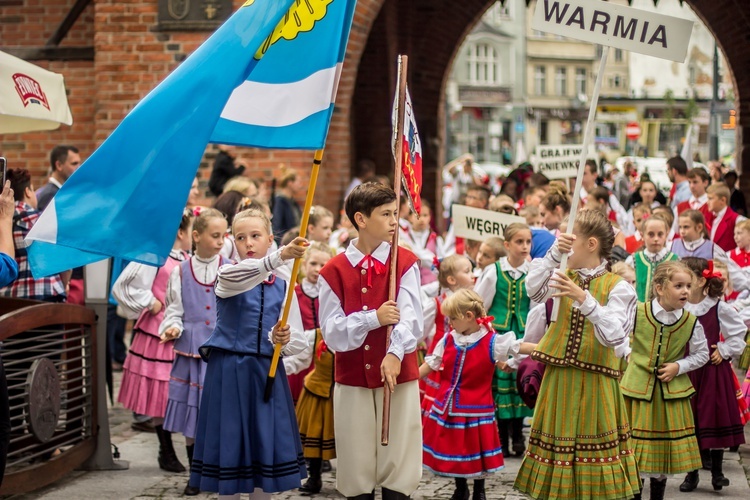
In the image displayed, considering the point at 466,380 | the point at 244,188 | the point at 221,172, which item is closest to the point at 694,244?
the point at 466,380

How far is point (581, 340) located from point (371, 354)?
3.43ft

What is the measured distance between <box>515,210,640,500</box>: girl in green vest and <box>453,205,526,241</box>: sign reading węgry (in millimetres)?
2652

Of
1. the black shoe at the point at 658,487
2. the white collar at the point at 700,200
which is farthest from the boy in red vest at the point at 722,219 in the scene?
the black shoe at the point at 658,487

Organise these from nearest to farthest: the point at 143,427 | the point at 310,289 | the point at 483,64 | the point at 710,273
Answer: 1. the point at 710,273
2. the point at 310,289
3. the point at 143,427
4. the point at 483,64

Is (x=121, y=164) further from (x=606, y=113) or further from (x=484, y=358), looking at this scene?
(x=606, y=113)

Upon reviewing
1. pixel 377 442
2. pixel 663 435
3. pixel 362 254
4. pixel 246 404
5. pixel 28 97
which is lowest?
pixel 663 435

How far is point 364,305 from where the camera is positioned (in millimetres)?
5289

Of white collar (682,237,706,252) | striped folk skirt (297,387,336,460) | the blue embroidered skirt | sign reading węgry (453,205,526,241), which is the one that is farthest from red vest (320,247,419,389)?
white collar (682,237,706,252)

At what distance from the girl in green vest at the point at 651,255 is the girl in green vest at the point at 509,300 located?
108 centimetres

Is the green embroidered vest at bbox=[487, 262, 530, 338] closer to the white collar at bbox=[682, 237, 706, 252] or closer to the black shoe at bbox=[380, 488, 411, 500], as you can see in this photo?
the white collar at bbox=[682, 237, 706, 252]

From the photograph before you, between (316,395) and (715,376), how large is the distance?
2305 mm

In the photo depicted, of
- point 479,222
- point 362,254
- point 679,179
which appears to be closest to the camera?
point 362,254

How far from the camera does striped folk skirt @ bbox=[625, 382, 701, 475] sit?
622 centimetres

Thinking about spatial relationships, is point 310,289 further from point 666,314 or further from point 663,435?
point 663,435
